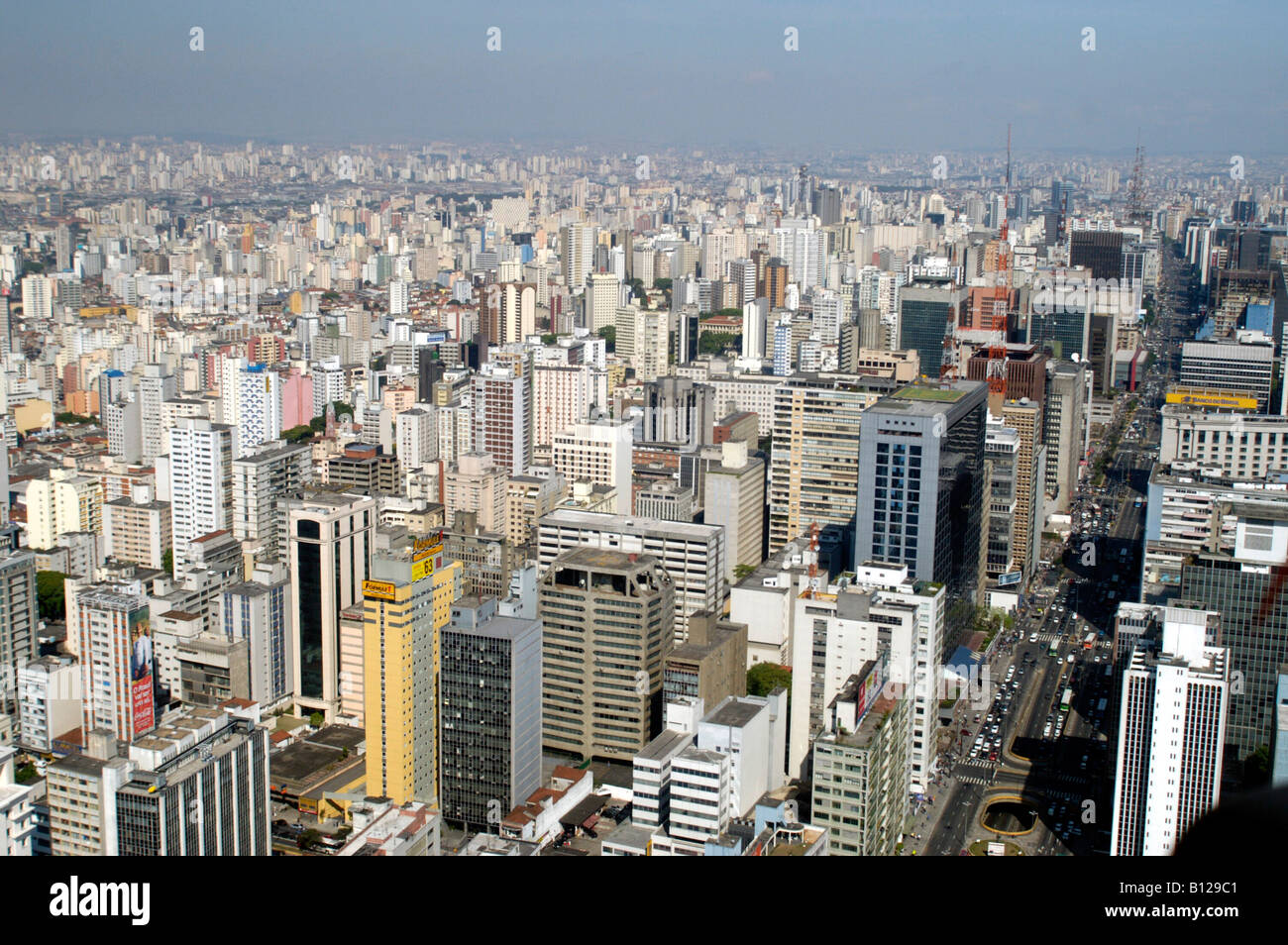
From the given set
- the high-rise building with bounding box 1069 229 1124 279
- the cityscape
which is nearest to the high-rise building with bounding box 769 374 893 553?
the cityscape

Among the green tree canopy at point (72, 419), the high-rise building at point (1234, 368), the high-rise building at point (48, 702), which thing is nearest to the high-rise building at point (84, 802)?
the high-rise building at point (48, 702)

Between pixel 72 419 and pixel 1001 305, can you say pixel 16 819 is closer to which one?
pixel 72 419

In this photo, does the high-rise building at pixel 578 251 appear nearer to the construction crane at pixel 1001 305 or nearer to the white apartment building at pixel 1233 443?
the construction crane at pixel 1001 305

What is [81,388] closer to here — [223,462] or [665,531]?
[223,462]

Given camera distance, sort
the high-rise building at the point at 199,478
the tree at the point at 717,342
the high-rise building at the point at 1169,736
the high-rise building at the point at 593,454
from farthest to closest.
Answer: the tree at the point at 717,342
the high-rise building at the point at 593,454
the high-rise building at the point at 199,478
the high-rise building at the point at 1169,736

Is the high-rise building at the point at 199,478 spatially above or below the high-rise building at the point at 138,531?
above
